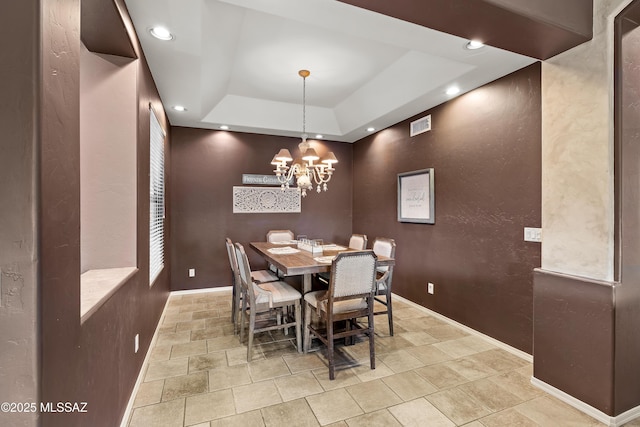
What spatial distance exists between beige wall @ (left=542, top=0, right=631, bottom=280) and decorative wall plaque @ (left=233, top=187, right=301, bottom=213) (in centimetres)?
358

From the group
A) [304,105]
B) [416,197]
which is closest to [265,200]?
[304,105]

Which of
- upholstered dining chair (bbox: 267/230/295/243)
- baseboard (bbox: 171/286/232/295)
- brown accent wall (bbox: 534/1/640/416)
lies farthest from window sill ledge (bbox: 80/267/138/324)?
brown accent wall (bbox: 534/1/640/416)

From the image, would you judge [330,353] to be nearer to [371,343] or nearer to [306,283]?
[371,343]

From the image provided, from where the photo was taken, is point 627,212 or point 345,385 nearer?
point 627,212

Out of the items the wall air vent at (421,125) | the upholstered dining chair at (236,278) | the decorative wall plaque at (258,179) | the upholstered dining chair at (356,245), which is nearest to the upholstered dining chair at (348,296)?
the upholstered dining chair at (236,278)

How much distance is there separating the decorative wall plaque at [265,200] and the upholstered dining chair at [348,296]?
264cm

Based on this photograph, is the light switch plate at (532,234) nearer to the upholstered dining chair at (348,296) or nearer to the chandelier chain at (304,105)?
the upholstered dining chair at (348,296)

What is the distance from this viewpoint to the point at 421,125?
384 cm

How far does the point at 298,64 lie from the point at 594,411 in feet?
12.5

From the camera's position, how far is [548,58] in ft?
6.88

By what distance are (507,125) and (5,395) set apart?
3561mm

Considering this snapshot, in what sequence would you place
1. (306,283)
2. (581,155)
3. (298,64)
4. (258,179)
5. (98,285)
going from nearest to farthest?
(98,285) < (581,155) < (306,283) < (298,64) < (258,179)

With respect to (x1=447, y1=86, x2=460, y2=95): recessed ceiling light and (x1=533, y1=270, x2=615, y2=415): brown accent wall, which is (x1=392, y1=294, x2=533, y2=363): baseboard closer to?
(x1=533, y1=270, x2=615, y2=415): brown accent wall

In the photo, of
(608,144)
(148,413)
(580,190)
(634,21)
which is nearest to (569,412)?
(580,190)
